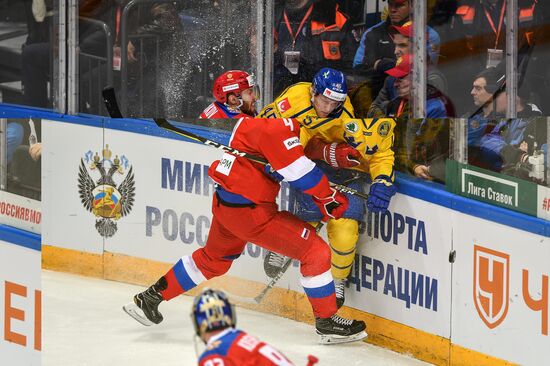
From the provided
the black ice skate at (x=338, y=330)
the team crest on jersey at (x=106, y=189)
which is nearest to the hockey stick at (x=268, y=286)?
the black ice skate at (x=338, y=330)

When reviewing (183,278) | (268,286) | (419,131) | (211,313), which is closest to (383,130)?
(419,131)

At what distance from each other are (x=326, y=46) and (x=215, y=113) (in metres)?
0.45

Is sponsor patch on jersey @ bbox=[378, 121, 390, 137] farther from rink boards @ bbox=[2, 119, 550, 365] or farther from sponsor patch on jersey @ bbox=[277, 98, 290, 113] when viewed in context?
sponsor patch on jersey @ bbox=[277, 98, 290, 113]

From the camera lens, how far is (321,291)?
Result: 448 cm

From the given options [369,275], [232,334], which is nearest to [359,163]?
[369,275]

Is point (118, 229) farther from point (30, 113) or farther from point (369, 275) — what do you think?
point (369, 275)

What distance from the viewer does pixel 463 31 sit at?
4.38m

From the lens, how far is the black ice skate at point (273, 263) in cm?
474

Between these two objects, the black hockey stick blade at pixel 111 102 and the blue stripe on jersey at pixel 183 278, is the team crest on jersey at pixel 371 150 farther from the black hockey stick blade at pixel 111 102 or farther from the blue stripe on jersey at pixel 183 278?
the black hockey stick blade at pixel 111 102

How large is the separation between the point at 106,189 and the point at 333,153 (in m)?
1.00

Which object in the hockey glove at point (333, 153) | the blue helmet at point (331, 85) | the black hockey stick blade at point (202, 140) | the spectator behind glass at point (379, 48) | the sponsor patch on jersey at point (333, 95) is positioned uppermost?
the spectator behind glass at point (379, 48)

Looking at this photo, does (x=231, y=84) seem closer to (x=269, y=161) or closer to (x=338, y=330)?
(x=269, y=161)

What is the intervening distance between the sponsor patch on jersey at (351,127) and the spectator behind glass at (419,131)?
0.43 feet

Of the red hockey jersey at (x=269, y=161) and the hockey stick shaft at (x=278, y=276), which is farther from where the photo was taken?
the hockey stick shaft at (x=278, y=276)
